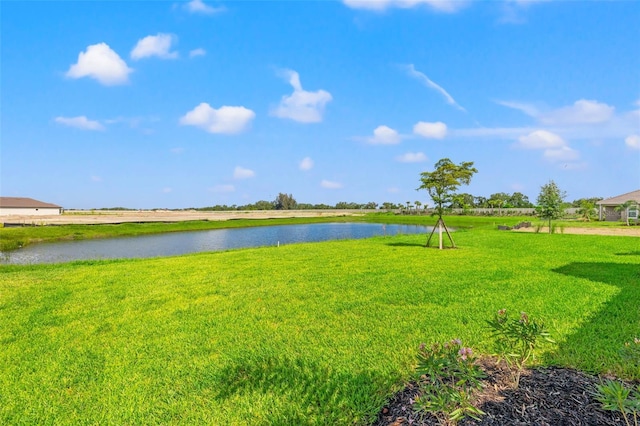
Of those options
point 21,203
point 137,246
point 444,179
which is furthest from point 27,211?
point 444,179

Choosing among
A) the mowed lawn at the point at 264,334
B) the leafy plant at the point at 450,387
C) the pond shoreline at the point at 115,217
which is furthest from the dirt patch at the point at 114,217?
the leafy plant at the point at 450,387

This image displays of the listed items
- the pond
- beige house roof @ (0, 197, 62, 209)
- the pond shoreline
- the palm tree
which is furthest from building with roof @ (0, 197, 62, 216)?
the palm tree

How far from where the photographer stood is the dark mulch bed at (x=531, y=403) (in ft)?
6.87

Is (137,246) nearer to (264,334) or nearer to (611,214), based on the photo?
(264,334)

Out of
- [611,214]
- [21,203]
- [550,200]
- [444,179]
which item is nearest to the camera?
[444,179]

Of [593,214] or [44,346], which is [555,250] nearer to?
[44,346]

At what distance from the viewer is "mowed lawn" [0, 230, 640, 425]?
2.69 meters

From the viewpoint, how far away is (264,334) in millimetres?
4031

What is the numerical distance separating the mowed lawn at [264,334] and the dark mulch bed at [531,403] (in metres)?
0.22

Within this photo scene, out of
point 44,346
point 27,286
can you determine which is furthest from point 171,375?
point 27,286

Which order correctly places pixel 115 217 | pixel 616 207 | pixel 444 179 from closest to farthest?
1. pixel 444 179
2. pixel 616 207
3. pixel 115 217

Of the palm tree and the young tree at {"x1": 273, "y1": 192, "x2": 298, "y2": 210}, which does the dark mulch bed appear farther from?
the young tree at {"x1": 273, "y1": 192, "x2": 298, "y2": 210}

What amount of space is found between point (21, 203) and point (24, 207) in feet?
12.6

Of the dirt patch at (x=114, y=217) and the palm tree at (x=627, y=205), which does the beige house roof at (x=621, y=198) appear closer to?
the palm tree at (x=627, y=205)
